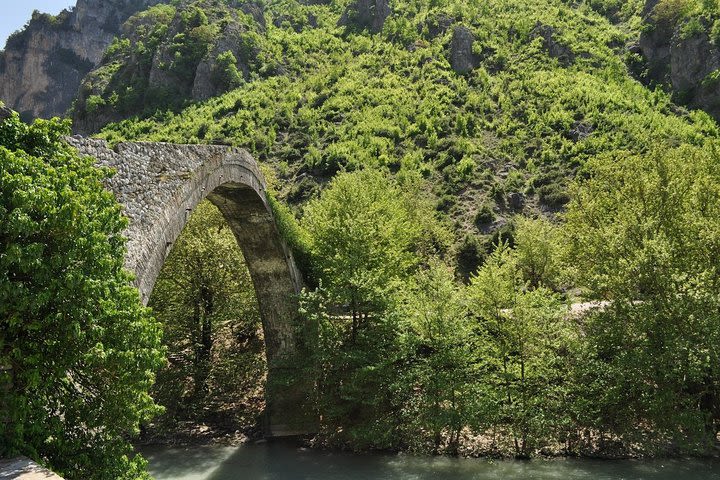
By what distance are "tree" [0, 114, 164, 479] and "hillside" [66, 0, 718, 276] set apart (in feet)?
99.1

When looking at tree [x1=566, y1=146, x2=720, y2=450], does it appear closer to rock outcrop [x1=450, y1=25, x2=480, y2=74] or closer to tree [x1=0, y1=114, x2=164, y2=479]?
tree [x1=0, y1=114, x2=164, y2=479]

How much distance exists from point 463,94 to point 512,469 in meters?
47.0

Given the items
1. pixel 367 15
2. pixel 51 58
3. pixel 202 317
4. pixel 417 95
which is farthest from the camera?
pixel 51 58

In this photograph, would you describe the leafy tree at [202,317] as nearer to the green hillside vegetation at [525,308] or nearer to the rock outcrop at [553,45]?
the green hillside vegetation at [525,308]

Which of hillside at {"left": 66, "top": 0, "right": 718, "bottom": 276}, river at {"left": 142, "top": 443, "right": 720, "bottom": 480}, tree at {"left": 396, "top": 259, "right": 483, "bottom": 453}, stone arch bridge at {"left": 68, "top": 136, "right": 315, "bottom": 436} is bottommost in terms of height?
river at {"left": 142, "top": 443, "right": 720, "bottom": 480}

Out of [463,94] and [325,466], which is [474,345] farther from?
[463,94]

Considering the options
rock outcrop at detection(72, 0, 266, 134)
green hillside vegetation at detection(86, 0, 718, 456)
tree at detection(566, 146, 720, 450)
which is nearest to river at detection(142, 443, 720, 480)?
green hillside vegetation at detection(86, 0, 718, 456)

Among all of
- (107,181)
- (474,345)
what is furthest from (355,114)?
(107,181)

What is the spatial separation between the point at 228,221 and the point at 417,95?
4215 centimetres

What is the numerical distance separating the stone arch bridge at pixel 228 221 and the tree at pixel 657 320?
9009 millimetres

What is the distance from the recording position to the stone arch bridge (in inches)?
454

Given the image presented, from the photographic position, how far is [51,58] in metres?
105

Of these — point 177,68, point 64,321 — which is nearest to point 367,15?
point 177,68

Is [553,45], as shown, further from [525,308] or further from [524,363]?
[524,363]
